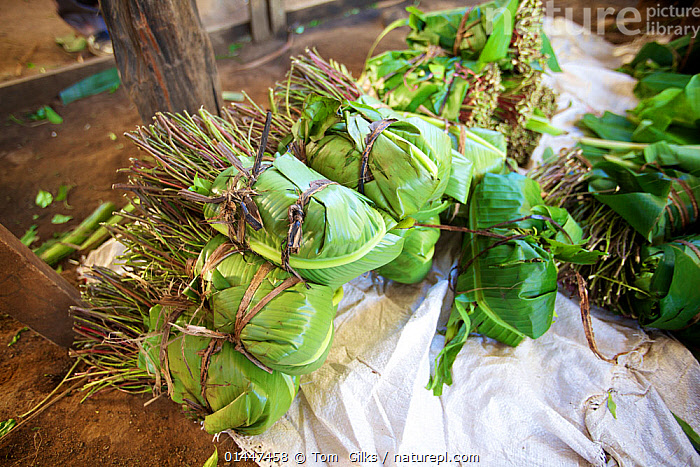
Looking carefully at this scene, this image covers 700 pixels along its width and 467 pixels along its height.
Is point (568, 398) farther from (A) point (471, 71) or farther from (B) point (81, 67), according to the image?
(B) point (81, 67)

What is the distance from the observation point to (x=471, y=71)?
2166 millimetres

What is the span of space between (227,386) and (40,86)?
3887 millimetres

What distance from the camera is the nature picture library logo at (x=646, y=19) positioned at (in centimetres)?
354

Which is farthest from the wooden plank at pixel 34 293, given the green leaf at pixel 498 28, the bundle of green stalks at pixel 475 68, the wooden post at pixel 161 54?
the green leaf at pixel 498 28

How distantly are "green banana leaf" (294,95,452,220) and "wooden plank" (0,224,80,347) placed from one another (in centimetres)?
122

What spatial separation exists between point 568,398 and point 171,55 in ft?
7.79

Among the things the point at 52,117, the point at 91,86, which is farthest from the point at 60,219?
the point at 91,86

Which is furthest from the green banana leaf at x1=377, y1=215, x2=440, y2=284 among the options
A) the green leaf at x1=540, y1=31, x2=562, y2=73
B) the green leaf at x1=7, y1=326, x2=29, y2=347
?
the green leaf at x1=7, y1=326, x2=29, y2=347

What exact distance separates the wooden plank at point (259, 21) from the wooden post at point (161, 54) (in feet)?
10.2

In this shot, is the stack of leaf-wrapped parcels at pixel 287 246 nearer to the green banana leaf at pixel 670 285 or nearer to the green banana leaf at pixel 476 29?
the green banana leaf at pixel 670 285

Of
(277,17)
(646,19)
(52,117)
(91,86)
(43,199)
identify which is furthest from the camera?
(277,17)

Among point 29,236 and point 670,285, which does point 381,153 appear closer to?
point 670,285

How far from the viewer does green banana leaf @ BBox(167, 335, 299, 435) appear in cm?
123

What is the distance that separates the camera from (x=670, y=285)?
1.60m
